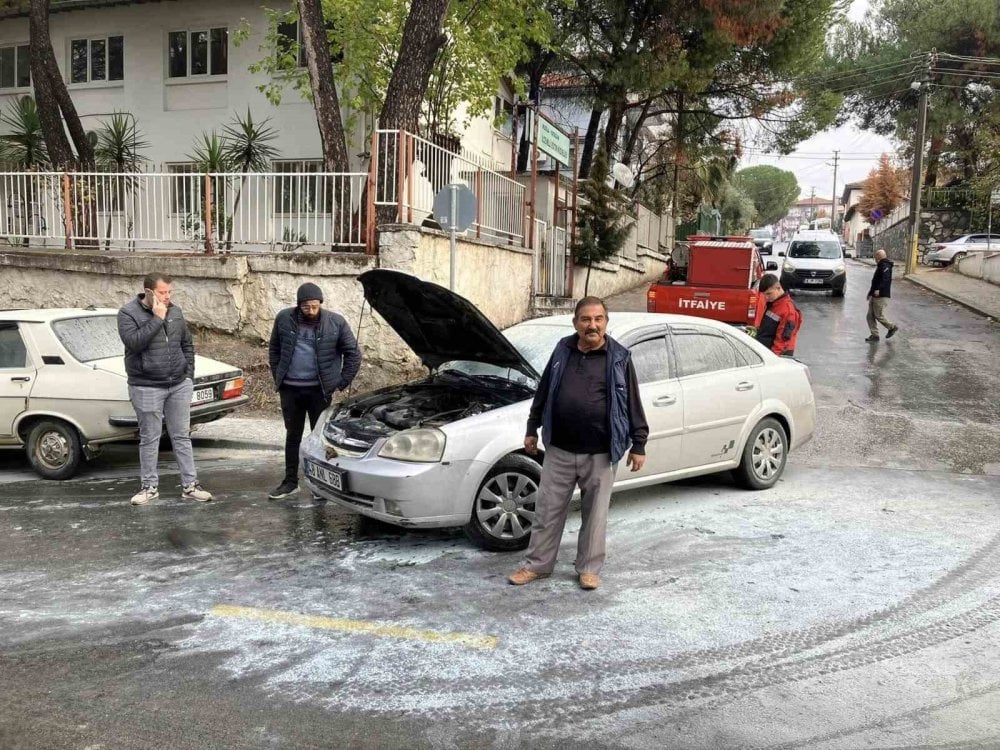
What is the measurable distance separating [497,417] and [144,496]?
3.01 m

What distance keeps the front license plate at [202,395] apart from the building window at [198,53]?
1351cm

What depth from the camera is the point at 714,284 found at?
613 inches

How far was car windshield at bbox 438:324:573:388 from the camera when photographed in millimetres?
5797

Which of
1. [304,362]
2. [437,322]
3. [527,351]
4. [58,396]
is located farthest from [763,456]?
[58,396]

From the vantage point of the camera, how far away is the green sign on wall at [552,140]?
13445 mm

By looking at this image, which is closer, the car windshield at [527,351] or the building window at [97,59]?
the car windshield at [527,351]

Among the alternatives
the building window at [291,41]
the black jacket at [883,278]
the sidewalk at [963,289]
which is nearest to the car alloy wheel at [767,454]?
the black jacket at [883,278]

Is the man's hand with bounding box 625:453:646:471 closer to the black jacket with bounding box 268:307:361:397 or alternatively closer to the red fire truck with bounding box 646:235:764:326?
the black jacket with bounding box 268:307:361:397

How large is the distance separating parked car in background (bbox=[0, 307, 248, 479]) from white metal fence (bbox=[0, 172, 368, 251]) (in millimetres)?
4130

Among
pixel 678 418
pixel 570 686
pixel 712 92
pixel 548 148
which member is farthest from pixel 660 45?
pixel 570 686

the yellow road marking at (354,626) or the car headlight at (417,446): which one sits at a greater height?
the car headlight at (417,446)

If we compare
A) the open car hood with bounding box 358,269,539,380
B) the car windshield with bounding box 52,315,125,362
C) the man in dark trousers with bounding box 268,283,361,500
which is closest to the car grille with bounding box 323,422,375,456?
the man in dark trousers with bounding box 268,283,361,500

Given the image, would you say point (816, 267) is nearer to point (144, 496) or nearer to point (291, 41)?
point (291, 41)

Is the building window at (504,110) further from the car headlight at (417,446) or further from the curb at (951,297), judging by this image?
the car headlight at (417,446)
